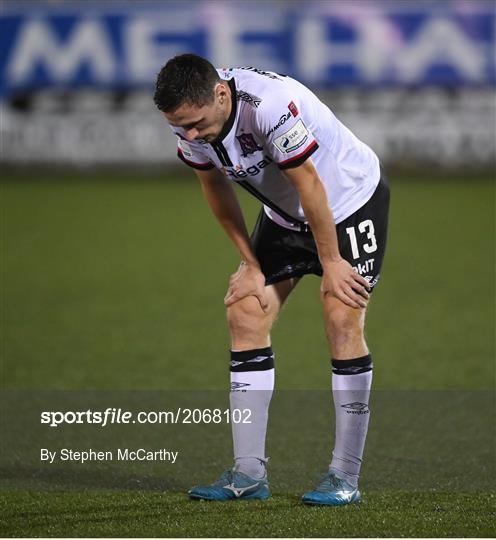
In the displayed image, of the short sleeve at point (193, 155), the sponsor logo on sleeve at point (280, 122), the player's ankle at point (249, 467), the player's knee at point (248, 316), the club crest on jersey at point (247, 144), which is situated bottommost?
the player's ankle at point (249, 467)

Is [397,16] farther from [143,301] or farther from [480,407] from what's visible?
[480,407]

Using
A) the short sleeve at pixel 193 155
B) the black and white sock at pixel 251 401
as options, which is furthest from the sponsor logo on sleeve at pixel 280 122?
the black and white sock at pixel 251 401

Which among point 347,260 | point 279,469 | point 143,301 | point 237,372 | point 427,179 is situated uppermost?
point 347,260

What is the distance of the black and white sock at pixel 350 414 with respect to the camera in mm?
4410

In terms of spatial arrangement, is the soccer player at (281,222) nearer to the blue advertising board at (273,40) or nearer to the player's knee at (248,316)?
the player's knee at (248,316)

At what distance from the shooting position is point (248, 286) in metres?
4.51

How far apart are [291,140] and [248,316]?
0.77m

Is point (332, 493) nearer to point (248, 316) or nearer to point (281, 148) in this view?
point (248, 316)

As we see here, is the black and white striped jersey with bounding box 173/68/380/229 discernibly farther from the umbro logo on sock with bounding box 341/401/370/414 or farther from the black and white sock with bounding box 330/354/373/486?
the umbro logo on sock with bounding box 341/401/370/414

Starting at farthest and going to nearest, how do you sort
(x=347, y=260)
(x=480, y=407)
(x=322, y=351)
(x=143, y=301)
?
(x=143, y=301), (x=322, y=351), (x=480, y=407), (x=347, y=260)

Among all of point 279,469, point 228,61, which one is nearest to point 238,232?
point 279,469

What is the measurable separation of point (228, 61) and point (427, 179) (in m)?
3.77

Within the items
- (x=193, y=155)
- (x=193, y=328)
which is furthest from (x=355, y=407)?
(x=193, y=328)

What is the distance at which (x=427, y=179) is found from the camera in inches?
737
